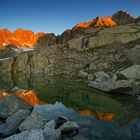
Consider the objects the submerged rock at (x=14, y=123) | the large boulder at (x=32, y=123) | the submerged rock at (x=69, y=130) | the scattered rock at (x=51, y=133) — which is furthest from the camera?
the submerged rock at (x=14, y=123)

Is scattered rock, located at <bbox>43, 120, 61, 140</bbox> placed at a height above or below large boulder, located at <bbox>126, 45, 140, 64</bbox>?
below

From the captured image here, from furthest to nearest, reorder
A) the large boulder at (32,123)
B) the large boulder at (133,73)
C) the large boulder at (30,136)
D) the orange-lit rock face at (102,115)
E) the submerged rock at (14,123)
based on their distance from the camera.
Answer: the large boulder at (133,73)
the orange-lit rock face at (102,115)
the submerged rock at (14,123)
the large boulder at (32,123)
the large boulder at (30,136)

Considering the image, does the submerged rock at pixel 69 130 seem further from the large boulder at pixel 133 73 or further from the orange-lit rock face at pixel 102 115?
the large boulder at pixel 133 73

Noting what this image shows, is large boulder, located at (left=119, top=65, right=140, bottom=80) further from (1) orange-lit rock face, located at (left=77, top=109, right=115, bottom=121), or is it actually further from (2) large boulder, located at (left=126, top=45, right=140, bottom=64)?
(1) orange-lit rock face, located at (left=77, top=109, right=115, bottom=121)

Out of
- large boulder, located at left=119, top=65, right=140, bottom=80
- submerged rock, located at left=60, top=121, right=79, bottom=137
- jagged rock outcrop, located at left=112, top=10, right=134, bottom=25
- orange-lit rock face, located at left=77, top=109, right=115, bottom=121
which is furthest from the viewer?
jagged rock outcrop, located at left=112, top=10, right=134, bottom=25

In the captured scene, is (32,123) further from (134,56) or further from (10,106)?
(134,56)

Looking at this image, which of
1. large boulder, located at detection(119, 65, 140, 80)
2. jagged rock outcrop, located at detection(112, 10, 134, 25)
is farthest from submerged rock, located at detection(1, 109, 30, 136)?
jagged rock outcrop, located at detection(112, 10, 134, 25)

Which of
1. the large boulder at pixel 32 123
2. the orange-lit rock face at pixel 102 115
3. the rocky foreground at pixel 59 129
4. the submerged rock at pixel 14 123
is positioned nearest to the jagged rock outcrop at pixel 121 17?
the orange-lit rock face at pixel 102 115

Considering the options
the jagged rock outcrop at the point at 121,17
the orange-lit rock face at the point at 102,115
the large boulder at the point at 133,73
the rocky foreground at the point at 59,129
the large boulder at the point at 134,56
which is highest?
the jagged rock outcrop at the point at 121,17

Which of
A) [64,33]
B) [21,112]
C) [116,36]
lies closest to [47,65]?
[116,36]

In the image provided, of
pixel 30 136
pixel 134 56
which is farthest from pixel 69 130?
pixel 134 56

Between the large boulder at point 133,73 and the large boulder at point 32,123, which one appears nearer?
the large boulder at point 32,123

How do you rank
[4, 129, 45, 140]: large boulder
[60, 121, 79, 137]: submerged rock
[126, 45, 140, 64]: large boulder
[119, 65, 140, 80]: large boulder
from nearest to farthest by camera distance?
[4, 129, 45, 140]: large boulder
[60, 121, 79, 137]: submerged rock
[119, 65, 140, 80]: large boulder
[126, 45, 140, 64]: large boulder

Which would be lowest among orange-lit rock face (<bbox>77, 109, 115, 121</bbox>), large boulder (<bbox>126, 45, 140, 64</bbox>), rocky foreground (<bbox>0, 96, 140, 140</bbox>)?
orange-lit rock face (<bbox>77, 109, 115, 121</bbox>)
